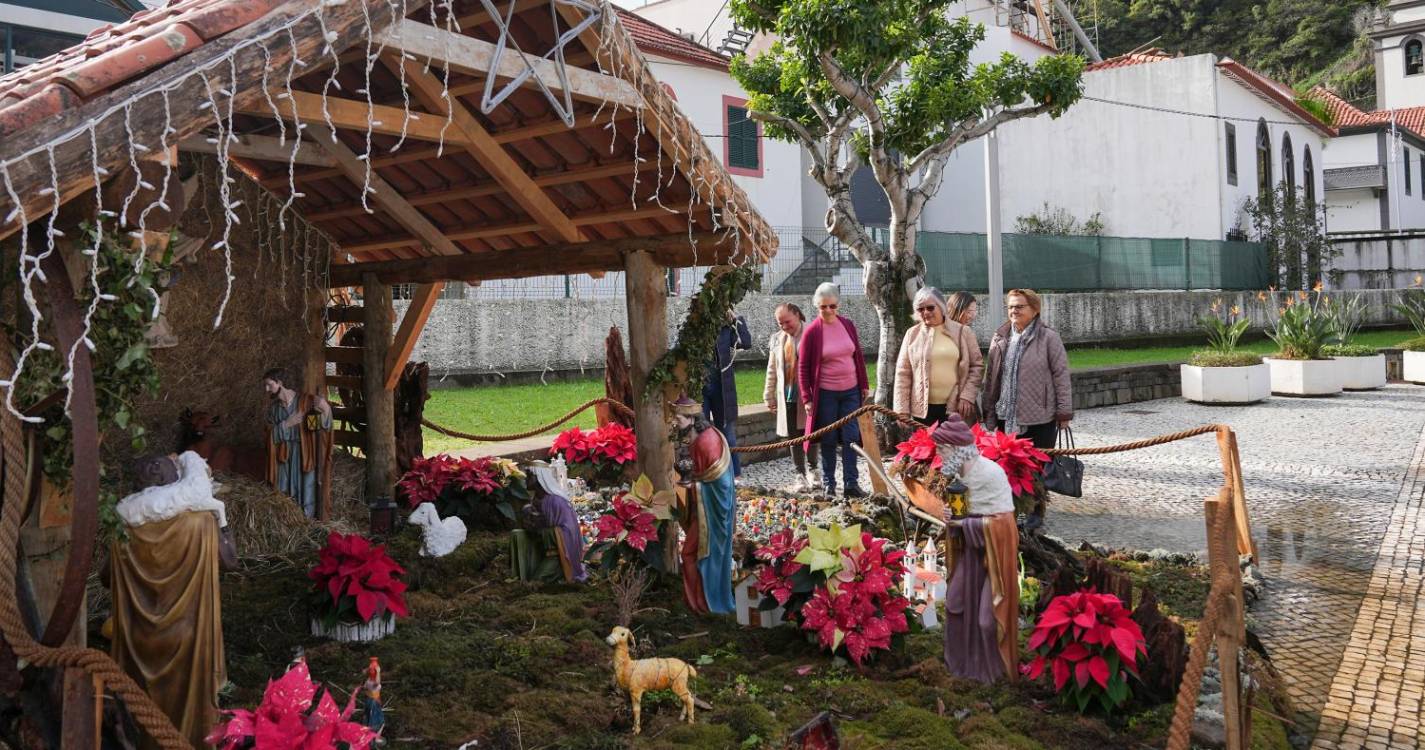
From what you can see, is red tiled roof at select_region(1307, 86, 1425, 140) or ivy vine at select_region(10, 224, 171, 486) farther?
red tiled roof at select_region(1307, 86, 1425, 140)

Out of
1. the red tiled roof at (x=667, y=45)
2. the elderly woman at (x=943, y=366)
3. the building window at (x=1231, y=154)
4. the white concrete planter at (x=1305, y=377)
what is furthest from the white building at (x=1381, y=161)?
the elderly woman at (x=943, y=366)

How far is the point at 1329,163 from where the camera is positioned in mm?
39344

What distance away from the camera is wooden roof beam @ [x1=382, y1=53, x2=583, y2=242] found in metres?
5.59

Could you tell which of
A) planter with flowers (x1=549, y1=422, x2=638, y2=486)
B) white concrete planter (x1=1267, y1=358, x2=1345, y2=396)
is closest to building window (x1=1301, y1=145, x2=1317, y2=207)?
white concrete planter (x1=1267, y1=358, x2=1345, y2=396)

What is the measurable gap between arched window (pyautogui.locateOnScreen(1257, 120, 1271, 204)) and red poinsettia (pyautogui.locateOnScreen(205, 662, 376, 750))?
1219 inches

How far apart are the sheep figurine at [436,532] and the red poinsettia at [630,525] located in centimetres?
136

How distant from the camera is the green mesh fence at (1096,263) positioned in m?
22.5

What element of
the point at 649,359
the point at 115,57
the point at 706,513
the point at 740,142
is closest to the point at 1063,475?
the point at 706,513

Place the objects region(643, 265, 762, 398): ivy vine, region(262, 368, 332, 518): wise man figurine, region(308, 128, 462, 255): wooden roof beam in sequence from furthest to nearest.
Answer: region(262, 368, 332, 518): wise man figurine < region(308, 128, 462, 255): wooden roof beam < region(643, 265, 762, 398): ivy vine

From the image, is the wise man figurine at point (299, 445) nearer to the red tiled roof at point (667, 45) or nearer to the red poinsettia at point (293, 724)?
the red poinsettia at point (293, 724)

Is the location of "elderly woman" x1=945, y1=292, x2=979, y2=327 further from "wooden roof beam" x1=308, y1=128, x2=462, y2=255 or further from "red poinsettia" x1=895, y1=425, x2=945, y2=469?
"wooden roof beam" x1=308, y1=128, x2=462, y2=255

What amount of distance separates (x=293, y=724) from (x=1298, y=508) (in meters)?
8.31

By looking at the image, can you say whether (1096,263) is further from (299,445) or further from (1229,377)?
(299,445)

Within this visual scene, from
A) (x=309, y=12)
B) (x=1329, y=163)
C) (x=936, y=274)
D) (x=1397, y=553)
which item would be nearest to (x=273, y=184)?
(x=309, y=12)
